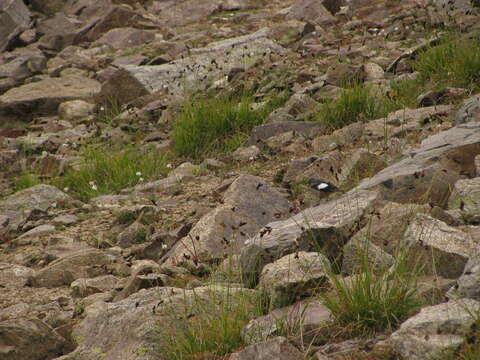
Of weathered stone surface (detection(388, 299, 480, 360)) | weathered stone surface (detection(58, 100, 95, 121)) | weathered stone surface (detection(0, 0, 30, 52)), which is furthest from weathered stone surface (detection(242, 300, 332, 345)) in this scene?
weathered stone surface (detection(0, 0, 30, 52))

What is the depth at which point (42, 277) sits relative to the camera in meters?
4.92

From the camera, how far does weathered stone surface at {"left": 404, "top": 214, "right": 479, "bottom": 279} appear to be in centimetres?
314

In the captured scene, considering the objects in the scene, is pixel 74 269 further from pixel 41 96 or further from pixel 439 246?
pixel 41 96

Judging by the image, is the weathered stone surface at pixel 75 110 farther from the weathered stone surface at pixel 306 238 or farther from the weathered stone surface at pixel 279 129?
the weathered stone surface at pixel 306 238

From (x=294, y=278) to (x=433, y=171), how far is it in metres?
1.38

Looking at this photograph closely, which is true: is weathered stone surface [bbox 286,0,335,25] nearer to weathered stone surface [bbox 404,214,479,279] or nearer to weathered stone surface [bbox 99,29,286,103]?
weathered stone surface [bbox 99,29,286,103]

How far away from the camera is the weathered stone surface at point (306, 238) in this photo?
3631mm

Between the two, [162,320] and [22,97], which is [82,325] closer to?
[162,320]

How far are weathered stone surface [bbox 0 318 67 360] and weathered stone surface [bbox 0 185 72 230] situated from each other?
3214mm

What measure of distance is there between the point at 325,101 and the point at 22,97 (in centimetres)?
614

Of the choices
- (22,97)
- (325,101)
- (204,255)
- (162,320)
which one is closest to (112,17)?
(22,97)

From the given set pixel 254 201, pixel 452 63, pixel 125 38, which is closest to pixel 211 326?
pixel 254 201

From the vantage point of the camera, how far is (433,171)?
13.7 ft

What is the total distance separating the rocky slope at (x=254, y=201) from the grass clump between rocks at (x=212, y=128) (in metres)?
0.24
